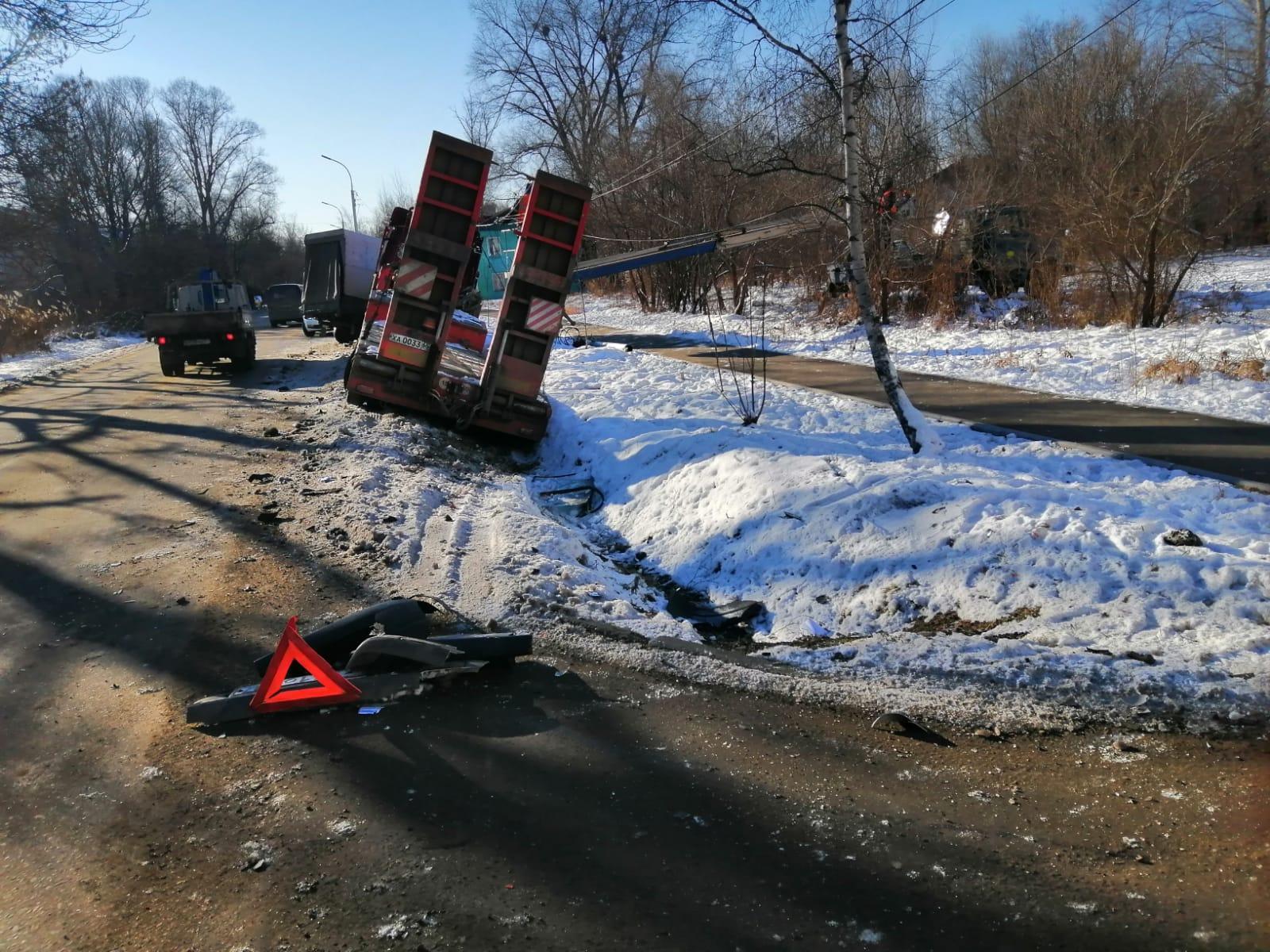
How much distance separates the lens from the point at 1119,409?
10914 millimetres

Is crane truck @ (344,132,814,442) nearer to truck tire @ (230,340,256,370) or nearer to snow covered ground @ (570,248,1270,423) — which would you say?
snow covered ground @ (570,248,1270,423)

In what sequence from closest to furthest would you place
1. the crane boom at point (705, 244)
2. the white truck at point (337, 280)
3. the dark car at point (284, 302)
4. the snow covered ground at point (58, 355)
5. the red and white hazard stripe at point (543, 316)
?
the red and white hazard stripe at point (543, 316) < the crane boom at point (705, 244) < the snow covered ground at point (58, 355) < the white truck at point (337, 280) < the dark car at point (284, 302)

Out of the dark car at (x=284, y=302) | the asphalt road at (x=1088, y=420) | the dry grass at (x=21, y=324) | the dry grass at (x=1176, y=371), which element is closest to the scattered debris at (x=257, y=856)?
the asphalt road at (x=1088, y=420)

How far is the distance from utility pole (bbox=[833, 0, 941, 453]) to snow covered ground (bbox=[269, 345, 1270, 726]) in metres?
0.42

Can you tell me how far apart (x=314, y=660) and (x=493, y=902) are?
195cm

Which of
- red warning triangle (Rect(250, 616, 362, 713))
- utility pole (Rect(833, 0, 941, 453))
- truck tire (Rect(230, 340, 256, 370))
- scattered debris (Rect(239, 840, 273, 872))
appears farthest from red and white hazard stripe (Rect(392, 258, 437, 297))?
truck tire (Rect(230, 340, 256, 370))

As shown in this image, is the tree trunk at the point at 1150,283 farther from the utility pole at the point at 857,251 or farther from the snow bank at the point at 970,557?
the utility pole at the point at 857,251

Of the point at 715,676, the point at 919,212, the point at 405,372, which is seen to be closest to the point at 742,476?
the point at 715,676

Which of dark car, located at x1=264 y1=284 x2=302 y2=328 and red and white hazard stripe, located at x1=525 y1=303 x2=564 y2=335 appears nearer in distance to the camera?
red and white hazard stripe, located at x1=525 y1=303 x2=564 y2=335

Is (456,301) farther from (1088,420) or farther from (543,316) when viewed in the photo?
(1088,420)

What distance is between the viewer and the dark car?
3975 cm

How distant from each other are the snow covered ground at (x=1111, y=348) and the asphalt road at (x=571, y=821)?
324 inches

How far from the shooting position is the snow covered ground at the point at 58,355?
917 inches

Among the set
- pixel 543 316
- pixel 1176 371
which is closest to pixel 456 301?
pixel 543 316
